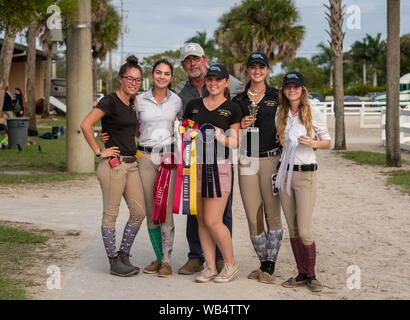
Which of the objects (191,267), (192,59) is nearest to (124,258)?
(191,267)

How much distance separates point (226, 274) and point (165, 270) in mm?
598

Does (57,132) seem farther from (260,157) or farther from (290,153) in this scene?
(290,153)

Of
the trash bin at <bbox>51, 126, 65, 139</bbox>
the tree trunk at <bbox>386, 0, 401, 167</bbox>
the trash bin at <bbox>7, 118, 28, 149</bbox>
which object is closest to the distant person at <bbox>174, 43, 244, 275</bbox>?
the tree trunk at <bbox>386, 0, 401, 167</bbox>

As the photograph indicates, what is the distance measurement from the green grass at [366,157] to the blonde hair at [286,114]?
1131 centimetres

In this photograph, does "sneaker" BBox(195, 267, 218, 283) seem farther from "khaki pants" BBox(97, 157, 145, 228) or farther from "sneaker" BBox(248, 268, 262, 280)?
"khaki pants" BBox(97, 157, 145, 228)

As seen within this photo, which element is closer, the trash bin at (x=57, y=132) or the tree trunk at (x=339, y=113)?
the tree trunk at (x=339, y=113)

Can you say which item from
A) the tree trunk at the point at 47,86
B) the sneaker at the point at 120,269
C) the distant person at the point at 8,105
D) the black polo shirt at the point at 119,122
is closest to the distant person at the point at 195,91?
the sneaker at the point at 120,269

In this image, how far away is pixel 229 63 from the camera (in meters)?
47.0

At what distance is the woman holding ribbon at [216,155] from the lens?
5.99 meters

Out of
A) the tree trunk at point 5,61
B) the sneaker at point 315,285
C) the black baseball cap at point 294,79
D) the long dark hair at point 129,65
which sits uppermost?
the tree trunk at point 5,61

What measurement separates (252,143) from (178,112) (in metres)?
0.82

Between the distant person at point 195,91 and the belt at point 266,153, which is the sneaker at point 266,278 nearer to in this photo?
→ the distant person at point 195,91

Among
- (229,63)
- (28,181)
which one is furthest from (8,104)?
(229,63)

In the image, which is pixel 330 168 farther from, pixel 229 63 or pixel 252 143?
pixel 229 63
